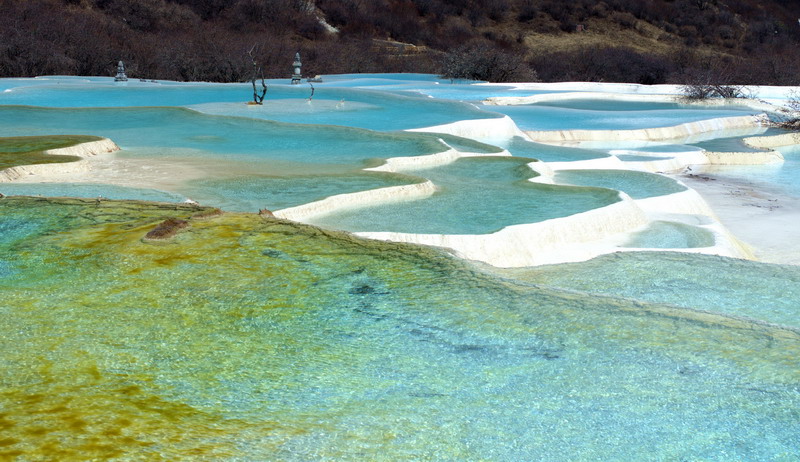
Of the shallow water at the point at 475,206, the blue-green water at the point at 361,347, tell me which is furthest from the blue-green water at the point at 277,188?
the shallow water at the point at 475,206

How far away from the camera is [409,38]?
79.2 feet

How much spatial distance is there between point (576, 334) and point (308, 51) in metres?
17.6

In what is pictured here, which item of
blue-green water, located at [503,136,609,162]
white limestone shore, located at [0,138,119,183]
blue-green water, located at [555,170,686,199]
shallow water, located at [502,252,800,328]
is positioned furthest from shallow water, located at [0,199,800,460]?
blue-green water, located at [503,136,609,162]

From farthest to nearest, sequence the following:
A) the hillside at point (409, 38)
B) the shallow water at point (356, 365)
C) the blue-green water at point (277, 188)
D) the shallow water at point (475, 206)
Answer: the hillside at point (409, 38)
the blue-green water at point (277, 188)
the shallow water at point (475, 206)
the shallow water at point (356, 365)

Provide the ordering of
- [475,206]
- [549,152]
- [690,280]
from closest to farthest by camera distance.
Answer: [690,280] → [475,206] → [549,152]

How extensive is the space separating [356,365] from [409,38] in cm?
2240

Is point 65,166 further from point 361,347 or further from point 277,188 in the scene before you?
point 361,347

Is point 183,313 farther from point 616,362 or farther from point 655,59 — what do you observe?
point 655,59

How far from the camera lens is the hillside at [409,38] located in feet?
53.2

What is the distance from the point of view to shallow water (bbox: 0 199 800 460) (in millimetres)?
2042

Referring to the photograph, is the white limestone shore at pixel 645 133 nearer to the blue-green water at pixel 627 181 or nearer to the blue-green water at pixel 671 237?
the blue-green water at pixel 627 181

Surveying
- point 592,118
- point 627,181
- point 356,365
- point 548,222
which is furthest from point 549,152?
point 356,365

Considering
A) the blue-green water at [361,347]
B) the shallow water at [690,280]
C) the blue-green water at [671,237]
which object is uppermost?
the blue-green water at [361,347]

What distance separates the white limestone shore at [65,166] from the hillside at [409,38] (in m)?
9.36
